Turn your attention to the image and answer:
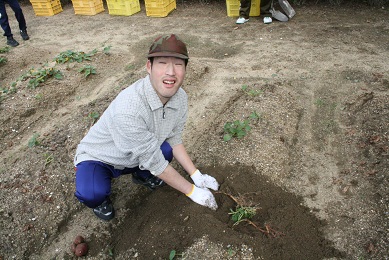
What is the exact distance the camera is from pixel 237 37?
5375mm

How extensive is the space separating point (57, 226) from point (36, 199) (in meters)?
0.35

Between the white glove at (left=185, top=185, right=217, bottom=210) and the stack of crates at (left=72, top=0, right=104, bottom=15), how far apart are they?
262 inches

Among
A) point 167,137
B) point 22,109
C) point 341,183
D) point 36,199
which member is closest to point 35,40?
point 22,109

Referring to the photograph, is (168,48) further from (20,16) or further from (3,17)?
(20,16)

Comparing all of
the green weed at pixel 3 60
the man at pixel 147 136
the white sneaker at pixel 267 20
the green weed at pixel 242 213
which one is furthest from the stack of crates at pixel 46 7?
the green weed at pixel 242 213

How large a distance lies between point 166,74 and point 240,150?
1.30 meters

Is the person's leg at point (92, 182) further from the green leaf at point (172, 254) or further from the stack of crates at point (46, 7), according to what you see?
the stack of crates at point (46, 7)

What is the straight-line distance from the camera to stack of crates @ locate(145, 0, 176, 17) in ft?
21.8

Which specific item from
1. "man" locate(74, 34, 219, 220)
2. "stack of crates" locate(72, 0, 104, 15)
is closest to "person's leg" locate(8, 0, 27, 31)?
"stack of crates" locate(72, 0, 104, 15)

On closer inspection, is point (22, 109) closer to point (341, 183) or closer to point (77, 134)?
point (77, 134)

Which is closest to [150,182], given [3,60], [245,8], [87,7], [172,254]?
[172,254]

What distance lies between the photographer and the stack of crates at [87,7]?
23.9 ft

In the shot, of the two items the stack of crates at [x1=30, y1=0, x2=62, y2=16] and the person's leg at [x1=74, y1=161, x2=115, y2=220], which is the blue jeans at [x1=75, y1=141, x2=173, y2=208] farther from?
the stack of crates at [x1=30, y1=0, x2=62, y2=16]

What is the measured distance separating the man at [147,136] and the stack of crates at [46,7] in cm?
695
